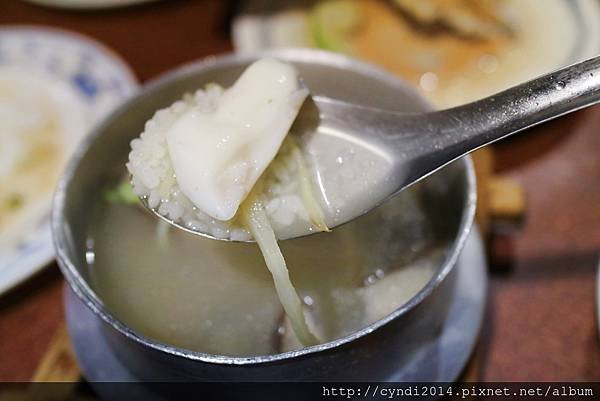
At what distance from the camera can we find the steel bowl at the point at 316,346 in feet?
2.72

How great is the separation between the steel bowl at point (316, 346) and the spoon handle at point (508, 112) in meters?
0.10

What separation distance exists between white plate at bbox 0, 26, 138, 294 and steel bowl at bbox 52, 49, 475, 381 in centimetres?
46

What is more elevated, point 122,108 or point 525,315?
point 122,108

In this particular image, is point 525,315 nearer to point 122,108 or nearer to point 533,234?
point 533,234

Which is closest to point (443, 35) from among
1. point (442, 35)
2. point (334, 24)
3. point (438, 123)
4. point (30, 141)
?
point (442, 35)

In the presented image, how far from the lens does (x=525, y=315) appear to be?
123 centimetres

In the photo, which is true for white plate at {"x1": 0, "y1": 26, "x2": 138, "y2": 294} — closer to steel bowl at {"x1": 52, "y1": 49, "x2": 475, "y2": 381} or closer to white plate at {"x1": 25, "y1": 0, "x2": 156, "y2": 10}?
white plate at {"x1": 25, "y1": 0, "x2": 156, "y2": 10}

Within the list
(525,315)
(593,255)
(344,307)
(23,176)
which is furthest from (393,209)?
(23,176)

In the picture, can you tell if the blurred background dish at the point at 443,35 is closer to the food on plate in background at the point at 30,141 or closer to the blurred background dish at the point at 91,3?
the blurred background dish at the point at 91,3

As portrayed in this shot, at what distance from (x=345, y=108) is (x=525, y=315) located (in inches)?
22.1

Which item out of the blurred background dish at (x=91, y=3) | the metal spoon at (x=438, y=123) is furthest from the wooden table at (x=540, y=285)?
the blurred background dish at (x=91, y=3)

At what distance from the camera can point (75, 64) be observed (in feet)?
5.84

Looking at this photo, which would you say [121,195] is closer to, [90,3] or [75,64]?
[75,64]

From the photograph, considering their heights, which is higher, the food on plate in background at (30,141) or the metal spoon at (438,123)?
the metal spoon at (438,123)
